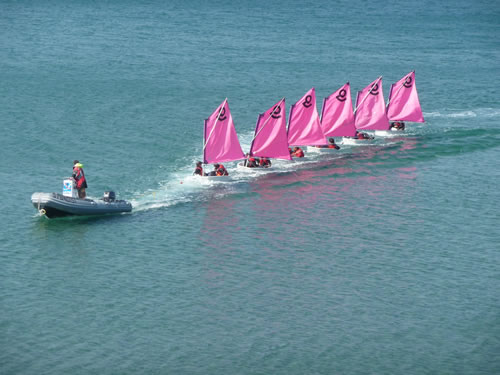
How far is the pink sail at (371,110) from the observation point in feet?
354

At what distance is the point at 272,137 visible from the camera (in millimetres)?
93938

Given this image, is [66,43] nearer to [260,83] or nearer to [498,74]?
[260,83]

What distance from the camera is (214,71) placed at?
141 metres

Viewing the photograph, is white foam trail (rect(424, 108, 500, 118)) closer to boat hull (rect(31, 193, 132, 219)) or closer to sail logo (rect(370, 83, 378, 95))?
sail logo (rect(370, 83, 378, 95))

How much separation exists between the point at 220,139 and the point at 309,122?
14415 millimetres

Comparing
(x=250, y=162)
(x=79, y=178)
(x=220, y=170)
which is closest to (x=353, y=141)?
(x=250, y=162)

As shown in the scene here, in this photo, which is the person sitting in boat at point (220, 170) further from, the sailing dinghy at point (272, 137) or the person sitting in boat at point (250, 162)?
the sailing dinghy at point (272, 137)

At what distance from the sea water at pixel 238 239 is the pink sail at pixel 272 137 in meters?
1.82

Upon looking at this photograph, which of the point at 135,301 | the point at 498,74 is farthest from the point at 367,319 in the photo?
the point at 498,74

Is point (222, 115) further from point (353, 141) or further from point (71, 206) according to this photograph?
point (71, 206)

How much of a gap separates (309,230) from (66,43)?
98635 mm

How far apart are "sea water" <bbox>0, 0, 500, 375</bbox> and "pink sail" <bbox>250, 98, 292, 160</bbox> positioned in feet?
5.96

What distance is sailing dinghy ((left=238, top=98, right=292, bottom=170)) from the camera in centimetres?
9344

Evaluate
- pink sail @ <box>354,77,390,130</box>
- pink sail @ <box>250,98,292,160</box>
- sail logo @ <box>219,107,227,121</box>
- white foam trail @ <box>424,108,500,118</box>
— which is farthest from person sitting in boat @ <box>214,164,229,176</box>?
white foam trail @ <box>424,108,500,118</box>
